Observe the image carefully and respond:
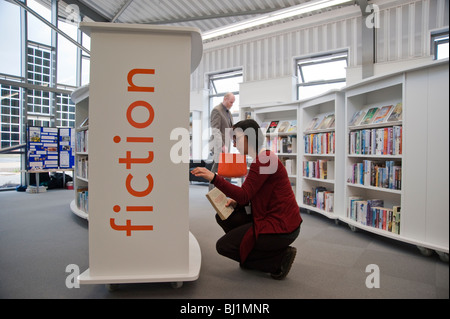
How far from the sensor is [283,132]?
3.95m

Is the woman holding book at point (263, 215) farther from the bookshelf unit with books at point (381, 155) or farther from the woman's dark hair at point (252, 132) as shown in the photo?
the bookshelf unit with books at point (381, 155)

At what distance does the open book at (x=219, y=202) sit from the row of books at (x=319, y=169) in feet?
6.41

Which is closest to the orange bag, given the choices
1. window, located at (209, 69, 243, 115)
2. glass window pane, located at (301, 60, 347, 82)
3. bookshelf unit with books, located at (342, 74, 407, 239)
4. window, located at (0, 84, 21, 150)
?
bookshelf unit with books, located at (342, 74, 407, 239)

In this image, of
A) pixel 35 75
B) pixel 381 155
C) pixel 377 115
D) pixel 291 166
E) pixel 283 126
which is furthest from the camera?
pixel 35 75

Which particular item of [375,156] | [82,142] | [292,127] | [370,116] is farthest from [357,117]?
[82,142]

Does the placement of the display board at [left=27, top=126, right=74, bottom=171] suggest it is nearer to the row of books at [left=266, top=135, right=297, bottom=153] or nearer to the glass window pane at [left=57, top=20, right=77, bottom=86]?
the glass window pane at [left=57, top=20, right=77, bottom=86]

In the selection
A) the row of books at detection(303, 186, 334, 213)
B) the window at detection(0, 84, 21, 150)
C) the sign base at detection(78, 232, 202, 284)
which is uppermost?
the window at detection(0, 84, 21, 150)

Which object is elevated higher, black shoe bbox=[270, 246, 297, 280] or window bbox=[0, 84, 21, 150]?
window bbox=[0, 84, 21, 150]

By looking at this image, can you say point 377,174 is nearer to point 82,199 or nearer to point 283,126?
point 283,126

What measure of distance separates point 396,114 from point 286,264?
1.67 meters

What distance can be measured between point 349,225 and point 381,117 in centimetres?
115

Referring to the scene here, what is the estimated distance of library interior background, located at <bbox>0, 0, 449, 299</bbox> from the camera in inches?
37.9

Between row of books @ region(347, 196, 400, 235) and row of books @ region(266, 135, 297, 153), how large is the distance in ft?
4.12

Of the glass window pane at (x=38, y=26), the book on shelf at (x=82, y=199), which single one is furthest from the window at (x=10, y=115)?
the book on shelf at (x=82, y=199)
